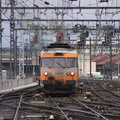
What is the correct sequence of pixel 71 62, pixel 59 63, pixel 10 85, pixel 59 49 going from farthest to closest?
pixel 10 85, pixel 59 49, pixel 71 62, pixel 59 63

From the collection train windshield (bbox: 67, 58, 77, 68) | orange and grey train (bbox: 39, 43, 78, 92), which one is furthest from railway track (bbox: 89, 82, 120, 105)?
train windshield (bbox: 67, 58, 77, 68)

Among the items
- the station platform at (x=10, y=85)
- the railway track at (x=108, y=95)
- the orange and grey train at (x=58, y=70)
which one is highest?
the orange and grey train at (x=58, y=70)

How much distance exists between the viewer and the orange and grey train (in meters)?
16.6

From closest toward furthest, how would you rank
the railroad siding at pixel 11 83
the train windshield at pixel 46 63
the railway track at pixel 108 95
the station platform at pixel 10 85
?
1. the railway track at pixel 108 95
2. the train windshield at pixel 46 63
3. the station platform at pixel 10 85
4. the railroad siding at pixel 11 83

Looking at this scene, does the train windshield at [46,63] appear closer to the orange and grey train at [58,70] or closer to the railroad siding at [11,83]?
the orange and grey train at [58,70]

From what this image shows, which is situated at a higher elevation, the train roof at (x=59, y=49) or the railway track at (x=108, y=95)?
the train roof at (x=59, y=49)

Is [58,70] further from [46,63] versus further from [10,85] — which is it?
[10,85]

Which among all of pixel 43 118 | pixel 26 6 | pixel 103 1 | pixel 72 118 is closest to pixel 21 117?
pixel 43 118

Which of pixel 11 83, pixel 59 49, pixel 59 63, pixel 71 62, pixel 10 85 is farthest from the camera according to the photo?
pixel 11 83

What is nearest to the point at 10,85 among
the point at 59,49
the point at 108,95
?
the point at 108,95

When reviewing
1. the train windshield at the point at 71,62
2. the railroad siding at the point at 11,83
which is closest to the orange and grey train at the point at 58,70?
the train windshield at the point at 71,62

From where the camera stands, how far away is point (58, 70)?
16.8 meters

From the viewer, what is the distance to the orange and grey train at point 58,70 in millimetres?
16625

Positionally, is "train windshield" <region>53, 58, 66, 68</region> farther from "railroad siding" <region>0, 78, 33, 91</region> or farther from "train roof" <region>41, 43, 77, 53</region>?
"railroad siding" <region>0, 78, 33, 91</region>
